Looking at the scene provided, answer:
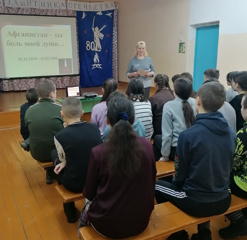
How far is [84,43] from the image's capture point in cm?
748

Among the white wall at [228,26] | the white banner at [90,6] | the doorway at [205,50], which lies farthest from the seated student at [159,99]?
the white banner at [90,6]

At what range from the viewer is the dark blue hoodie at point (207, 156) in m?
1.36

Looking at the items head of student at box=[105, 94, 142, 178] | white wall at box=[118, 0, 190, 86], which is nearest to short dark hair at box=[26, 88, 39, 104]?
head of student at box=[105, 94, 142, 178]

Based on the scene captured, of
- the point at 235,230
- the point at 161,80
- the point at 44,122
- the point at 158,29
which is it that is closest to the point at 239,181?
the point at 235,230

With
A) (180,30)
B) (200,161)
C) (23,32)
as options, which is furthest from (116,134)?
(23,32)

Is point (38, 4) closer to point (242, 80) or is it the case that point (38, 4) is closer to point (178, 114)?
point (242, 80)

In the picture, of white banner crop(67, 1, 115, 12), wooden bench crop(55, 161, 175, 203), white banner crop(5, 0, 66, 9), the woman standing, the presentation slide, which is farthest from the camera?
white banner crop(67, 1, 115, 12)

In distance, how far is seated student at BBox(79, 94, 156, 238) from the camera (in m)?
1.15

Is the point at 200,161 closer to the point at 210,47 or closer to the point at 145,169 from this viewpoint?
the point at 145,169

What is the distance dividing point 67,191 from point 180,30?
5112 mm

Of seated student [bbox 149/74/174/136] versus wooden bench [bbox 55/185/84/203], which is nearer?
wooden bench [bbox 55/185/84/203]

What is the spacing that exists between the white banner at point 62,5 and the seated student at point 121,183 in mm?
6374

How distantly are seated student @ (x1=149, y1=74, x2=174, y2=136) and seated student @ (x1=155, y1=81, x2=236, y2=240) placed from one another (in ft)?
3.46

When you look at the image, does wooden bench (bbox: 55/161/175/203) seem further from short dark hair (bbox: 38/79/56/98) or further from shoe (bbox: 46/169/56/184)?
short dark hair (bbox: 38/79/56/98)
